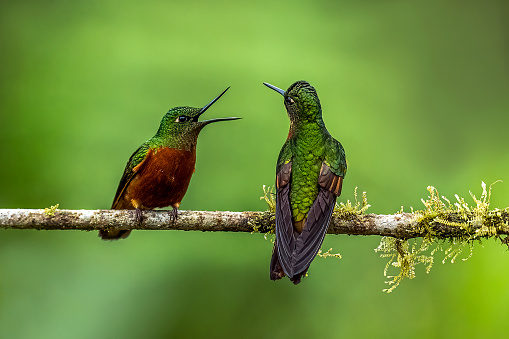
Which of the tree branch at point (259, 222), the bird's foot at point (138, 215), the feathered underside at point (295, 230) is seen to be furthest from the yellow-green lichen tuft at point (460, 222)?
the bird's foot at point (138, 215)

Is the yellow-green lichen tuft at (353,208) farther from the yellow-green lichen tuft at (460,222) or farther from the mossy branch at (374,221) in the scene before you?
the yellow-green lichen tuft at (460,222)

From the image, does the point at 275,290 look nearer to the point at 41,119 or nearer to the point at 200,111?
the point at 200,111

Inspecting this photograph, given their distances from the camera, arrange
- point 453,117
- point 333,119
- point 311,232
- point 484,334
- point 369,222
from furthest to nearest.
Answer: point 453,117
point 333,119
point 484,334
point 369,222
point 311,232

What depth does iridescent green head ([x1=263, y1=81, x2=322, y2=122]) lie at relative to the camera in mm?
3316

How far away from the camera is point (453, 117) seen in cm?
900

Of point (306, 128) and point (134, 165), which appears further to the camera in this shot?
point (134, 165)

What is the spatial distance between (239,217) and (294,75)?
14.5ft

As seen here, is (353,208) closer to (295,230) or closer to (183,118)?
(295,230)

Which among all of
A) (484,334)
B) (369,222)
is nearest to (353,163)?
(484,334)

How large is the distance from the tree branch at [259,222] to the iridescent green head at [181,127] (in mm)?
695

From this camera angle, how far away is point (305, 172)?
3.29 metres

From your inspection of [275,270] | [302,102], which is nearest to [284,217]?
[275,270]

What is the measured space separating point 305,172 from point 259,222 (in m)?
0.49

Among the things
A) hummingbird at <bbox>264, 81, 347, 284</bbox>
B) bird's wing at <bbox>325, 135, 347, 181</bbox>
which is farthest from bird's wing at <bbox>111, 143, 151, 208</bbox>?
bird's wing at <bbox>325, 135, 347, 181</bbox>
